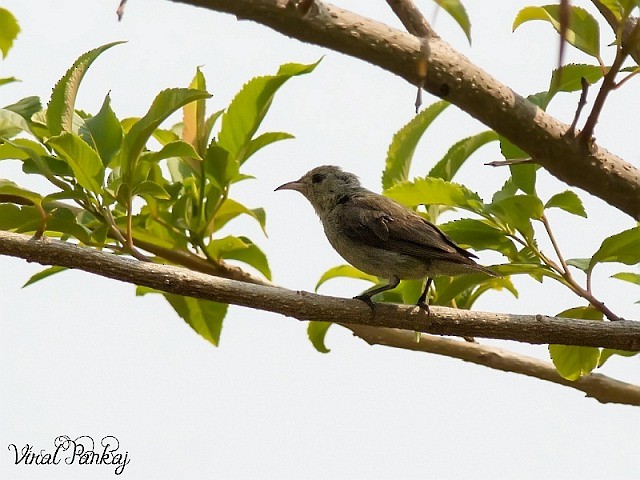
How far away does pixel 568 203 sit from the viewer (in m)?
3.98

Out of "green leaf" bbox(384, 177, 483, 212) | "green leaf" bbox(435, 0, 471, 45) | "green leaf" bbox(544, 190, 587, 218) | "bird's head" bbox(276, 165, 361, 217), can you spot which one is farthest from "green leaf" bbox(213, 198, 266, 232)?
"green leaf" bbox(435, 0, 471, 45)

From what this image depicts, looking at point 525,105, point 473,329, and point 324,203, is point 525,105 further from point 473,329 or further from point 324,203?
point 324,203

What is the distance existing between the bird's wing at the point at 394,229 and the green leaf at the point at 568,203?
841 mm

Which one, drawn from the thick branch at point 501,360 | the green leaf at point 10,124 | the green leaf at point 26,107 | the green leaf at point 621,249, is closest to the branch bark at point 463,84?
the green leaf at point 621,249

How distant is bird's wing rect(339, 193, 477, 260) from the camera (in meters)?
4.94

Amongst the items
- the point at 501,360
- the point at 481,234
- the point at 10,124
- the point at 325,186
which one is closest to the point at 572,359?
the point at 501,360

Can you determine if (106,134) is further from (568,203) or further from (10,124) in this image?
(568,203)

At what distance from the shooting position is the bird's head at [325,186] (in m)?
6.38

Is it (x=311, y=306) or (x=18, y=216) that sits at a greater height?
(x=18, y=216)

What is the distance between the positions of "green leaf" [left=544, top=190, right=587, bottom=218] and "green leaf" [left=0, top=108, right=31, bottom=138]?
235 centimetres

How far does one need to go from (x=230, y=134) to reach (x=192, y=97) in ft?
2.22

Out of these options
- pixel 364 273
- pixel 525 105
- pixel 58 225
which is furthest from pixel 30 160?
pixel 525 105

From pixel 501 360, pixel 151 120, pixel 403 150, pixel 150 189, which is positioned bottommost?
pixel 501 360

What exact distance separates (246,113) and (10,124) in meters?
1.07
